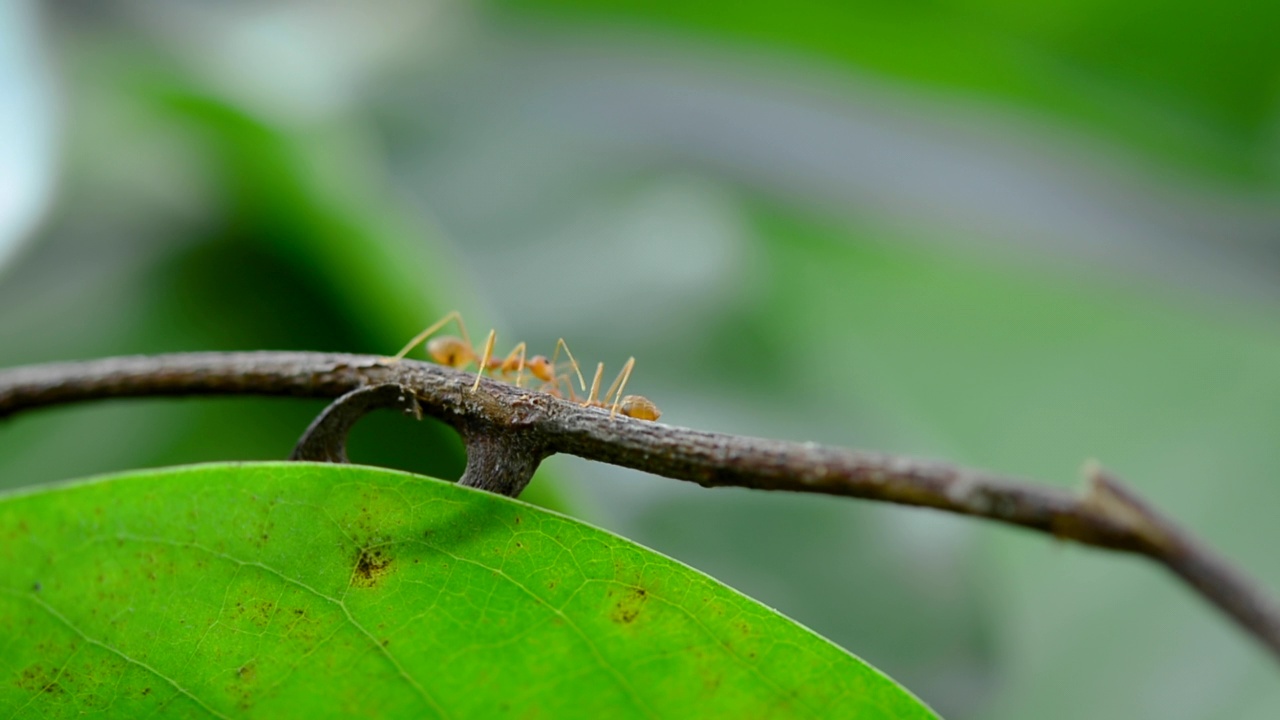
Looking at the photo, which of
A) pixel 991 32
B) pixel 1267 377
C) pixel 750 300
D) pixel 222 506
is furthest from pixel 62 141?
pixel 1267 377

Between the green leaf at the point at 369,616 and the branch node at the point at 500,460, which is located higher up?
the branch node at the point at 500,460

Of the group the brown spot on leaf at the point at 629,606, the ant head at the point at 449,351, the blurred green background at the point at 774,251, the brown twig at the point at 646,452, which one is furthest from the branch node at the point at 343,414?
the blurred green background at the point at 774,251

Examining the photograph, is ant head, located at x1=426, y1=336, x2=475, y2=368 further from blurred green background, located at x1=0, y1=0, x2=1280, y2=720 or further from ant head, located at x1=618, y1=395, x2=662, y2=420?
ant head, located at x1=618, y1=395, x2=662, y2=420

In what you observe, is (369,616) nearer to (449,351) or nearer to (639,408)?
(639,408)

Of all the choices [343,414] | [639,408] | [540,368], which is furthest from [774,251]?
[343,414]

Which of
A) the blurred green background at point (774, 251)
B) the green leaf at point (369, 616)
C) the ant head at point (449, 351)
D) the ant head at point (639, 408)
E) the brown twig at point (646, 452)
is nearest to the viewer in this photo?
the brown twig at point (646, 452)

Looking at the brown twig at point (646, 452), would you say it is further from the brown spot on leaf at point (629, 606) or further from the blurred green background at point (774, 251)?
the blurred green background at point (774, 251)

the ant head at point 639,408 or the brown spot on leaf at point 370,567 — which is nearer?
the brown spot on leaf at point 370,567
